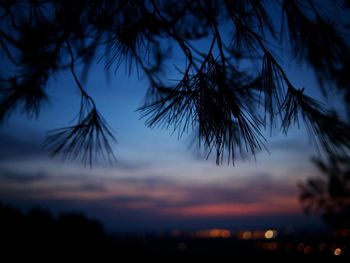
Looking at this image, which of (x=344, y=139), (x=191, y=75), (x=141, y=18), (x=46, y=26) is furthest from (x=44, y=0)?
(x=344, y=139)

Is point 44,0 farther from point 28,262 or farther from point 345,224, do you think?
point 345,224

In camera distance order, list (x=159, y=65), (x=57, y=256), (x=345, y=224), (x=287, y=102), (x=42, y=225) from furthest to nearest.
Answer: (x=345, y=224) < (x=42, y=225) < (x=57, y=256) < (x=159, y=65) < (x=287, y=102)

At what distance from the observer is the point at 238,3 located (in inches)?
53.6

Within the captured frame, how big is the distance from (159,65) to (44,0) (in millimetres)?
1014

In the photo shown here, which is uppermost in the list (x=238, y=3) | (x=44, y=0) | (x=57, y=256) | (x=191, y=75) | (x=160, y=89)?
(x=44, y=0)

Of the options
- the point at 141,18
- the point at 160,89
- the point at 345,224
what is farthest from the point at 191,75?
the point at 345,224

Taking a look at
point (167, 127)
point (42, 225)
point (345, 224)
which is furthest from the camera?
Result: point (345, 224)

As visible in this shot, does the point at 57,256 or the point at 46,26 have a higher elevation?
the point at 46,26

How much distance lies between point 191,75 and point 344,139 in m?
0.73

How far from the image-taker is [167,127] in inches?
44.9

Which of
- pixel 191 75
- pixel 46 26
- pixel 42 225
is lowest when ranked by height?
pixel 42 225

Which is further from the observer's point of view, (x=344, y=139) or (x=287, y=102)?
(x=287, y=102)

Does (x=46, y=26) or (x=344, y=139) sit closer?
(x=344, y=139)

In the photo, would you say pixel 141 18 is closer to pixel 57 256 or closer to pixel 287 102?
pixel 287 102
